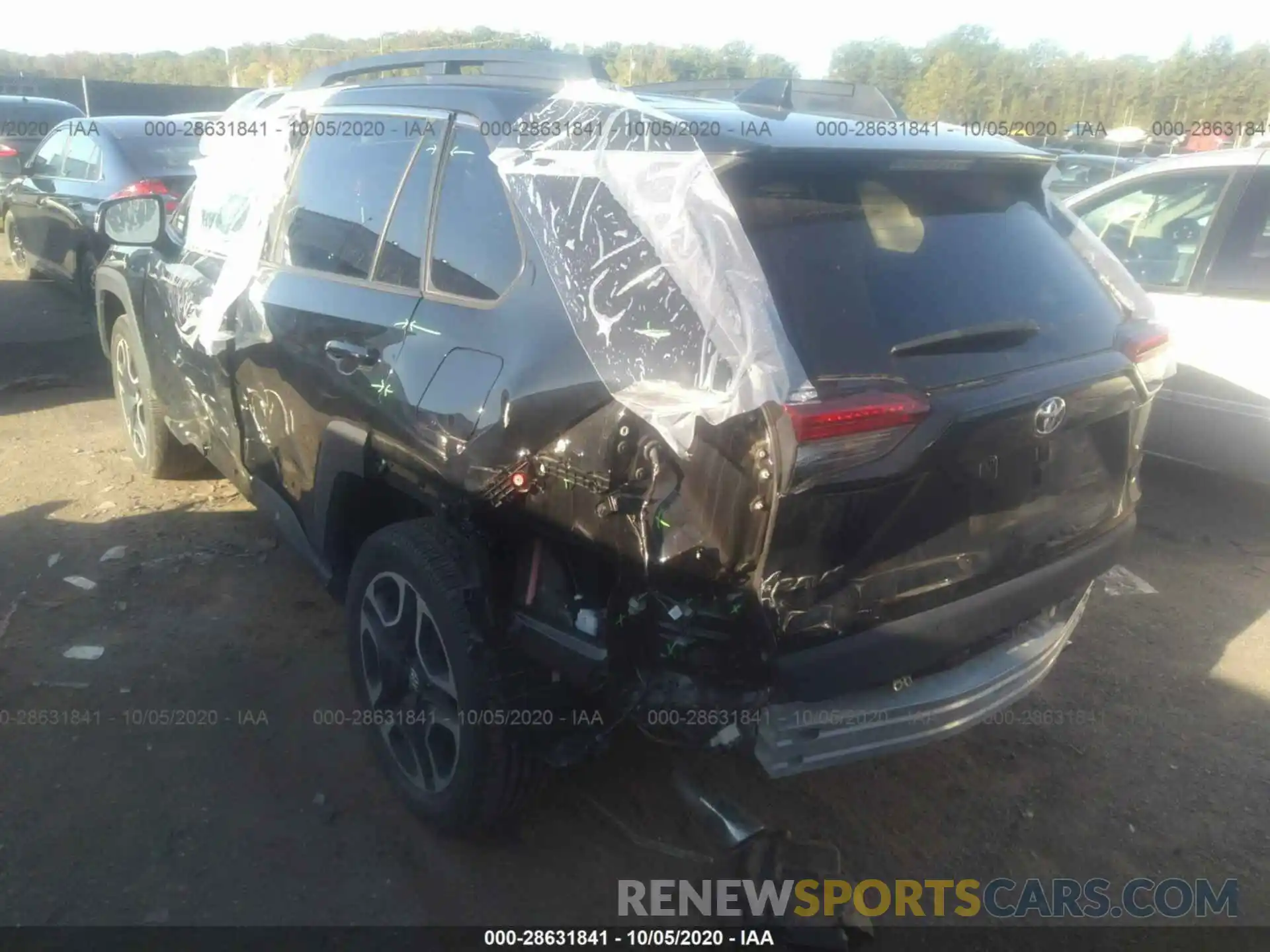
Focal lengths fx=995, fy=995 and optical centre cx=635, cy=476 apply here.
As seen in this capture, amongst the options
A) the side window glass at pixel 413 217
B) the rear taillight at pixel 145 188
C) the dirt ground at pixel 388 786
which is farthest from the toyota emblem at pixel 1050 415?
the rear taillight at pixel 145 188

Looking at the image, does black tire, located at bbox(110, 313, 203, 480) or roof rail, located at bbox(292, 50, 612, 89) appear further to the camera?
black tire, located at bbox(110, 313, 203, 480)

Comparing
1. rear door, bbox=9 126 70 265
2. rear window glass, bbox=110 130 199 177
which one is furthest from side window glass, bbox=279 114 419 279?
rear door, bbox=9 126 70 265

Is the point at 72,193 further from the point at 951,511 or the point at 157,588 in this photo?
the point at 951,511

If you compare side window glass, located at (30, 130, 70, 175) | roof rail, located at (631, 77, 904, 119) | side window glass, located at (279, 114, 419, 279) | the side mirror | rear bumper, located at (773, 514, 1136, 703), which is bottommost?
side window glass, located at (30, 130, 70, 175)

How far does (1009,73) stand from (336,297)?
10.1 meters

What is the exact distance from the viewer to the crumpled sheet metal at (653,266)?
2.06 metres

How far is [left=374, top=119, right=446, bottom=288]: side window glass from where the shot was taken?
2840mm

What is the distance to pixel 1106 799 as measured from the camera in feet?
10.1

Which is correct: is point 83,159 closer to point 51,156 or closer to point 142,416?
point 51,156

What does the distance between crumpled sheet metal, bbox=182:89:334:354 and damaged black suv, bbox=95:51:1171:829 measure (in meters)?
0.51

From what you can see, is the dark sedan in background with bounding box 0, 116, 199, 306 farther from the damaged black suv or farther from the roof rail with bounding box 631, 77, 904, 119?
the damaged black suv

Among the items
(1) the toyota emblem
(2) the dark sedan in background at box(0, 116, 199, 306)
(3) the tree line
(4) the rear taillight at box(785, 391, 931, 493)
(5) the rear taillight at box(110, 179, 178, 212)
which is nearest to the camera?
(4) the rear taillight at box(785, 391, 931, 493)

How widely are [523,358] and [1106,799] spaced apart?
7.40ft

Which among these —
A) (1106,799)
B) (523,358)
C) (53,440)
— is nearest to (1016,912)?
(1106,799)
